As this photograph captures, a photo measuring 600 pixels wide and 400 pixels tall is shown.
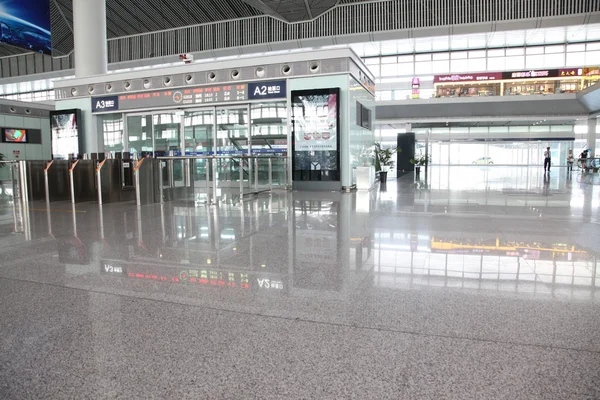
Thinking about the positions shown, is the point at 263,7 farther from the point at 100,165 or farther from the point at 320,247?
the point at 320,247

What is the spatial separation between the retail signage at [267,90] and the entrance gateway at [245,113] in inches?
1.1

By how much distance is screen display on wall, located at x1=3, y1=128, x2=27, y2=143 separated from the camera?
1997cm

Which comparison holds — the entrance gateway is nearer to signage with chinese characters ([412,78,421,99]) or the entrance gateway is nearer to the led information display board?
the led information display board

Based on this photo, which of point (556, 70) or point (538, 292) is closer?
point (538, 292)

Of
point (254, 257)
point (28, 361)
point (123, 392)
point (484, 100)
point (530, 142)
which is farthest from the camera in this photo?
point (530, 142)

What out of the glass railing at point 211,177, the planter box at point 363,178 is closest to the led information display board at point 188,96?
the glass railing at point 211,177

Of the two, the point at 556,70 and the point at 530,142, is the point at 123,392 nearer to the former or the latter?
the point at 556,70

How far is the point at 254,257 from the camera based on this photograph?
153 inches

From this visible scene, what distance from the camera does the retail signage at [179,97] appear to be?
1211 cm

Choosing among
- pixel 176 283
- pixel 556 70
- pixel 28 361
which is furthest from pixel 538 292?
pixel 556 70

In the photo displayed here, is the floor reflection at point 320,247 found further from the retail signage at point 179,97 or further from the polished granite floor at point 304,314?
the retail signage at point 179,97

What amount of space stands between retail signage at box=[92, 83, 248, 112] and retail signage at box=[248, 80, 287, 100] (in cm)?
19

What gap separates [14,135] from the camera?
20.3m

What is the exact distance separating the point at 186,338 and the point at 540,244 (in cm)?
374
